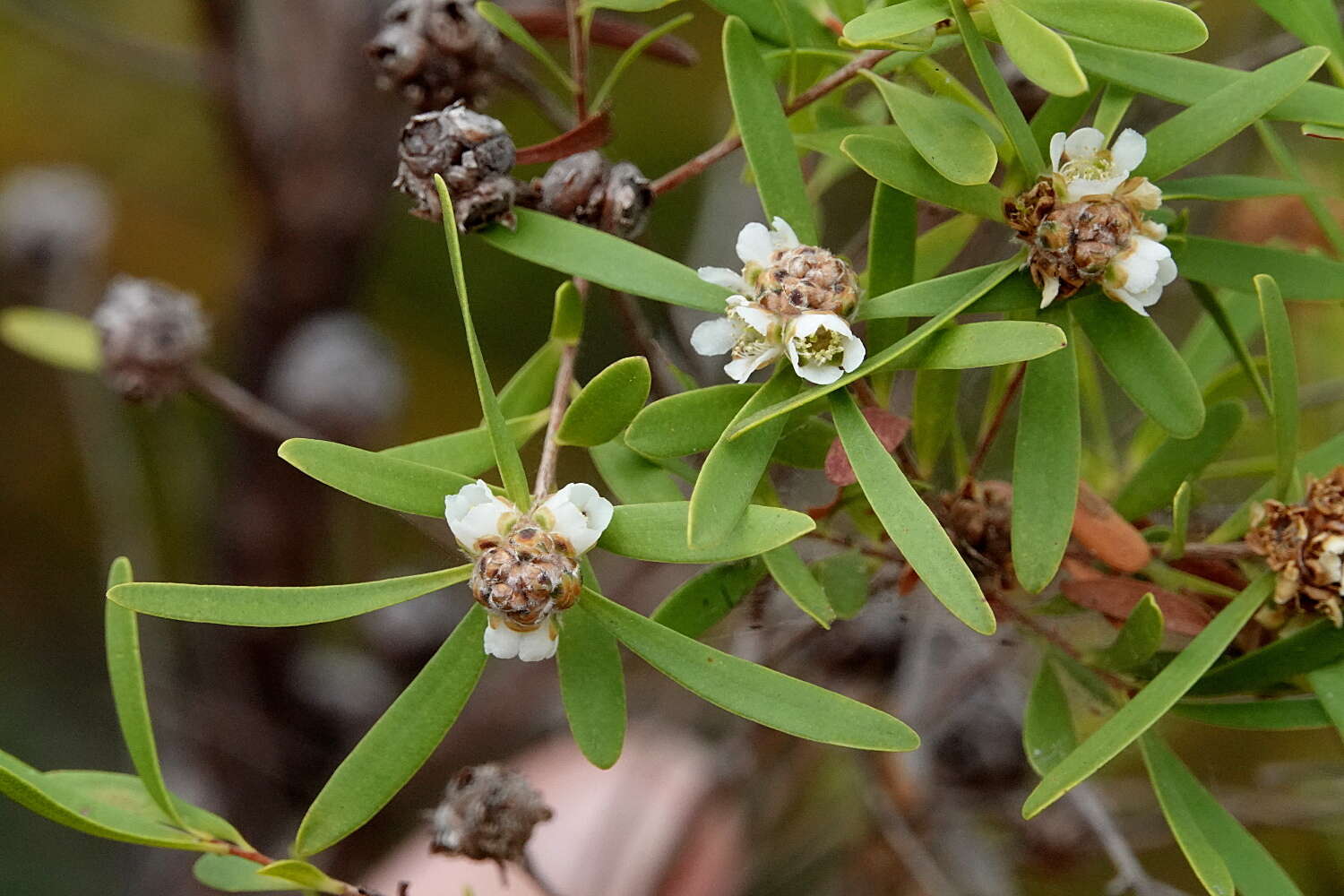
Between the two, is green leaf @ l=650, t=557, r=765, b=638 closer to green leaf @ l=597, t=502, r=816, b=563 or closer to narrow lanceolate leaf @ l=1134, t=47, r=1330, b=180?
green leaf @ l=597, t=502, r=816, b=563

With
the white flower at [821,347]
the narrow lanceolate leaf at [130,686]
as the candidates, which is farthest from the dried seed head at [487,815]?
the white flower at [821,347]

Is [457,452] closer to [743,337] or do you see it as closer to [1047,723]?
[743,337]

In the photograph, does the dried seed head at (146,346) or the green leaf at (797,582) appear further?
the dried seed head at (146,346)

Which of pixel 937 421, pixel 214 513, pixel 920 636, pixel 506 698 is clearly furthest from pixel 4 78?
pixel 937 421

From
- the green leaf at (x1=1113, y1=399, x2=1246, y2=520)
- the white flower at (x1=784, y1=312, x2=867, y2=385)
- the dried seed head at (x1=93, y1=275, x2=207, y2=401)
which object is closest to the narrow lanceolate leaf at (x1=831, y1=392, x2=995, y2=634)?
the white flower at (x1=784, y1=312, x2=867, y2=385)

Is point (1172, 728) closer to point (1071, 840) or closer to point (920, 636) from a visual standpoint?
point (1071, 840)

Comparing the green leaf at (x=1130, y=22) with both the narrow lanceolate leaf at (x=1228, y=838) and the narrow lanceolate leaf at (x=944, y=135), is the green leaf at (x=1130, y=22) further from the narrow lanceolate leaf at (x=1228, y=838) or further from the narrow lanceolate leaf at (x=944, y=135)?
the narrow lanceolate leaf at (x=1228, y=838)

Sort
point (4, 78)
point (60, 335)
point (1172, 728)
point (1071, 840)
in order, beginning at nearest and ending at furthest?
1. point (60, 335)
2. point (1071, 840)
3. point (1172, 728)
4. point (4, 78)
